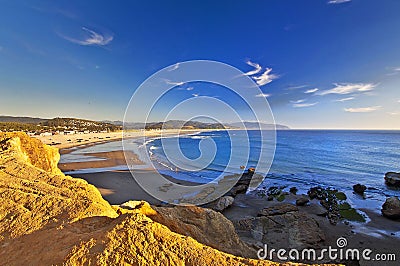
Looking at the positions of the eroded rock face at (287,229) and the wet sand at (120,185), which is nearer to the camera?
the eroded rock face at (287,229)

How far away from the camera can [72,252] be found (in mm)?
2562

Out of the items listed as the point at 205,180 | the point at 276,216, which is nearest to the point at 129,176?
the point at 205,180

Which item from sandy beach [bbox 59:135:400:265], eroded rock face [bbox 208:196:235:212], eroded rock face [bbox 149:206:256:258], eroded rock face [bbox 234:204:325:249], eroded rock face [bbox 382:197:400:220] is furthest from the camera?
eroded rock face [bbox 208:196:235:212]

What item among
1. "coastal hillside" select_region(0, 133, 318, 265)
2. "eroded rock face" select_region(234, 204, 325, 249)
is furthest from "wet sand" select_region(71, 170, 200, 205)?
"coastal hillside" select_region(0, 133, 318, 265)

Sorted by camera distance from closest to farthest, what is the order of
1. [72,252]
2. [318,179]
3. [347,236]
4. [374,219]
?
[72,252] → [347,236] → [374,219] → [318,179]

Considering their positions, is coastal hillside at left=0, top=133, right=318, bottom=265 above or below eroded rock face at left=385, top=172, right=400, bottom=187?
above

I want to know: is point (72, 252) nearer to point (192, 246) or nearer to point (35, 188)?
point (192, 246)

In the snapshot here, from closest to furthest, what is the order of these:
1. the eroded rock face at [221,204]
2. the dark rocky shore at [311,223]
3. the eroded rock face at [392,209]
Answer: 1. the dark rocky shore at [311,223]
2. the eroded rock face at [392,209]
3. the eroded rock face at [221,204]

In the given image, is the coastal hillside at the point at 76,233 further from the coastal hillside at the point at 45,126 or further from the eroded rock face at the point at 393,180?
the coastal hillside at the point at 45,126

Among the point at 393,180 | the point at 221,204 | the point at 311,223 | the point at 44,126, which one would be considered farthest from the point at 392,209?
the point at 44,126

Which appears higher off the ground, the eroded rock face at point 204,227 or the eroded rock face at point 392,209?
the eroded rock face at point 204,227

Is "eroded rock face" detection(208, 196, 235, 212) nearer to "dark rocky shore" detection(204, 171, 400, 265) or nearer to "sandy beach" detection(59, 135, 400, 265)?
"dark rocky shore" detection(204, 171, 400, 265)

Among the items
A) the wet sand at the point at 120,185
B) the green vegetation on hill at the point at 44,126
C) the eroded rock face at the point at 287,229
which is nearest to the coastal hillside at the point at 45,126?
the green vegetation on hill at the point at 44,126

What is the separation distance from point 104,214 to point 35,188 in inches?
70.2
